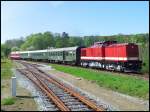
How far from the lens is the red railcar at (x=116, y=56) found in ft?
114

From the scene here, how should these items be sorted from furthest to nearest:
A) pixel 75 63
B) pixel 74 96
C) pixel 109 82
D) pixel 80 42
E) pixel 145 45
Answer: pixel 80 42 < pixel 75 63 < pixel 145 45 < pixel 109 82 < pixel 74 96

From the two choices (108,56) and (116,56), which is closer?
(116,56)

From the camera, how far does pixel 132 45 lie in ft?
115

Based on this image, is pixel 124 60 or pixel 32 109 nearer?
pixel 32 109

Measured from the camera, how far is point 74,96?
19438mm

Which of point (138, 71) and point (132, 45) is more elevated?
point (132, 45)

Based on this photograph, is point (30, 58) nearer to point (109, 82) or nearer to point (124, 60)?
point (124, 60)

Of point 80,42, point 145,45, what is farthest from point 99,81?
point 80,42

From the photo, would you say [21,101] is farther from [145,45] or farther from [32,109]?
[145,45]

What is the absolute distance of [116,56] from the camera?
121 ft

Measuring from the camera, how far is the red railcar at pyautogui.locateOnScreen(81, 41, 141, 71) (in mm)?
34812

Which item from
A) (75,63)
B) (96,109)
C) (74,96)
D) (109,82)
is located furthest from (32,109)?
(75,63)

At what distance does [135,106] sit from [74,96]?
425 cm

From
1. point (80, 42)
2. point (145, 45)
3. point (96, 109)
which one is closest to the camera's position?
point (96, 109)
